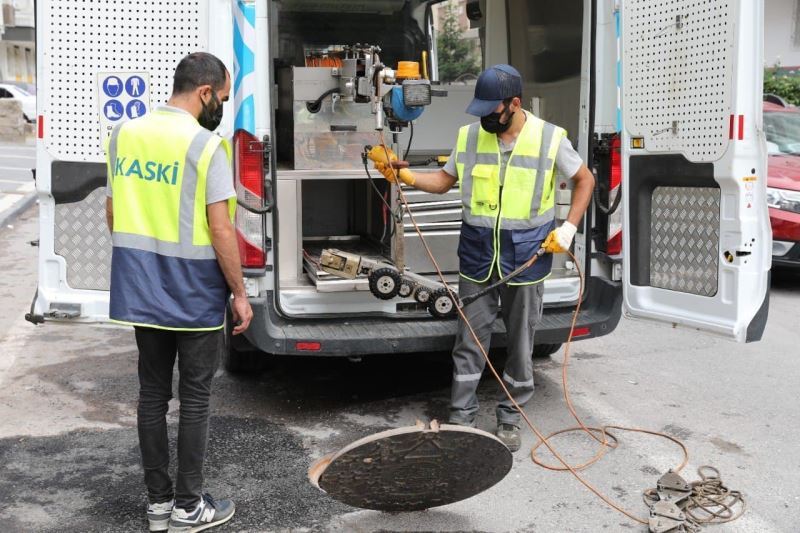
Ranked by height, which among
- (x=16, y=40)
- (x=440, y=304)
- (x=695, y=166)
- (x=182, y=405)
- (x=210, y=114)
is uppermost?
(x=16, y=40)

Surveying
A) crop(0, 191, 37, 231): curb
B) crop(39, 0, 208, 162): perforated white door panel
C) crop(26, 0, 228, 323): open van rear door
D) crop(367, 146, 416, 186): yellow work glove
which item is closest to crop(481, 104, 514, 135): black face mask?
crop(367, 146, 416, 186): yellow work glove

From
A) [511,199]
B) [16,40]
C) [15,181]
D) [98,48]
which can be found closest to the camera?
[98,48]

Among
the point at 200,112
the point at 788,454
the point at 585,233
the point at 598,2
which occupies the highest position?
the point at 598,2

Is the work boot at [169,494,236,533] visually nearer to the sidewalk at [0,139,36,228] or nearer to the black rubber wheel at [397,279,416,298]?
the black rubber wheel at [397,279,416,298]

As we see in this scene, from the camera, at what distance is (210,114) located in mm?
3678

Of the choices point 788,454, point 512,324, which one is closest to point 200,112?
point 512,324

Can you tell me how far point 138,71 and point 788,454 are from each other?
11.4 ft

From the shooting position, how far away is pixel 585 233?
17.0 ft

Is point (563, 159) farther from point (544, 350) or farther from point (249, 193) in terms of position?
point (544, 350)

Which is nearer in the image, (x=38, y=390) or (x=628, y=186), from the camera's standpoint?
(x=628, y=186)

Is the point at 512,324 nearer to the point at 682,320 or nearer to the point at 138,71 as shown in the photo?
the point at 682,320

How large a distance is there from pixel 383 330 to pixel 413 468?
1368mm

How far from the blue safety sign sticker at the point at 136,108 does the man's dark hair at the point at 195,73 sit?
81cm

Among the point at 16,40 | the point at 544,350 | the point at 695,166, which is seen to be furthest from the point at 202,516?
the point at 16,40
